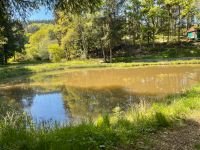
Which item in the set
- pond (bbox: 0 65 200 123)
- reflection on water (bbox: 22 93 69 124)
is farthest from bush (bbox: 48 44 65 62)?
reflection on water (bbox: 22 93 69 124)

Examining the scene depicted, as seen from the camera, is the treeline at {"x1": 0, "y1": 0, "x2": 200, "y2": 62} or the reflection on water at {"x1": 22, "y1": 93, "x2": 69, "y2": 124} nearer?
the reflection on water at {"x1": 22, "y1": 93, "x2": 69, "y2": 124}

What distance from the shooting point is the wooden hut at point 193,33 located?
59.6 metres

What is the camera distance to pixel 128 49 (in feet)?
185

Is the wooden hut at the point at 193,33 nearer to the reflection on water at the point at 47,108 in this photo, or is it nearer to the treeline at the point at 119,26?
the treeline at the point at 119,26

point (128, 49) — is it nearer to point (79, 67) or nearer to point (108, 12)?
point (108, 12)

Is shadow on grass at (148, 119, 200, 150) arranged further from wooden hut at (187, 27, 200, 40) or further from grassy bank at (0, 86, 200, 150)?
wooden hut at (187, 27, 200, 40)

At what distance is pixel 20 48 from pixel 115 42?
19.1 meters

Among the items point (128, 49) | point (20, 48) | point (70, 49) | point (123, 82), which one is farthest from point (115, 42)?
point (123, 82)

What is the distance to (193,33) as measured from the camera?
6109 cm

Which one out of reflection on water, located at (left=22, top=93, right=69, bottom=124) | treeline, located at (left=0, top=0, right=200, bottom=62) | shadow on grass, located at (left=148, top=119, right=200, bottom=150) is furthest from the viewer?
treeline, located at (left=0, top=0, right=200, bottom=62)

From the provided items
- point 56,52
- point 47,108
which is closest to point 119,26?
point 56,52

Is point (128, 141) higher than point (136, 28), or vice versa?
point (136, 28)

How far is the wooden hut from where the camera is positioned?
59.6 metres

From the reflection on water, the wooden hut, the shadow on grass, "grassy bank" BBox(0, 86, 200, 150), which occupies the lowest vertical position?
the reflection on water
